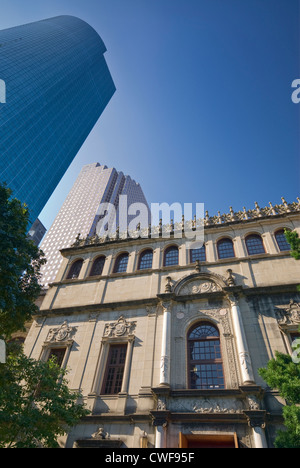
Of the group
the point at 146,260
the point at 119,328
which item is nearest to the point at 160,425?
the point at 119,328

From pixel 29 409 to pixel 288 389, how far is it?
10.5 m

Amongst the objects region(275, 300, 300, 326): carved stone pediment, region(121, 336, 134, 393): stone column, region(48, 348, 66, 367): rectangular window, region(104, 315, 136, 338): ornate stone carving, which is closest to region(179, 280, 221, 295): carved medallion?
region(275, 300, 300, 326): carved stone pediment

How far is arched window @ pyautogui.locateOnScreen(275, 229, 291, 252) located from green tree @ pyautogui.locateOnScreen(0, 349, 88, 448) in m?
16.0

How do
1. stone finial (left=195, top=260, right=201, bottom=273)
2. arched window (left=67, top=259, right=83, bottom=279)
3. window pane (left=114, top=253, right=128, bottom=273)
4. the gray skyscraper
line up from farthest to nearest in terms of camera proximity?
the gray skyscraper < arched window (left=67, top=259, right=83, bottom=279) < window pane (left=114, top=253, right=128, bottom=273) < stone finial (left=195, top=260, right=201, bottom=273)

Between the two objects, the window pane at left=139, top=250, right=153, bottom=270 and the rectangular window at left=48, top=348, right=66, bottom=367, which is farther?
the window pane at left=139, top=250, right=153, bottom=270

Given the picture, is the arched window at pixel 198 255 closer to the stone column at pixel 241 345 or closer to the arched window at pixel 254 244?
the arched window at pixel 254 244

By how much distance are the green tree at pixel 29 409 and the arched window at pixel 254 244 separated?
48.3 ft

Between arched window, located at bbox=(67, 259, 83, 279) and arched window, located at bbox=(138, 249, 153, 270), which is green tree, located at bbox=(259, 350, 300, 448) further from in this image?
arched window, located at bbox=(67, 259, 83, 279)

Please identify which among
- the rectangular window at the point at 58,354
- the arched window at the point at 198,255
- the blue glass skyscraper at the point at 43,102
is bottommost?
the rectangular window at the point at 58,354

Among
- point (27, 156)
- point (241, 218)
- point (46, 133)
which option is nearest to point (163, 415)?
point (241, 218)

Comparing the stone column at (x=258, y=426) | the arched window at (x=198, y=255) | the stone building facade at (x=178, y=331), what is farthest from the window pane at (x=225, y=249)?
the stone column at (x=258, y=426)

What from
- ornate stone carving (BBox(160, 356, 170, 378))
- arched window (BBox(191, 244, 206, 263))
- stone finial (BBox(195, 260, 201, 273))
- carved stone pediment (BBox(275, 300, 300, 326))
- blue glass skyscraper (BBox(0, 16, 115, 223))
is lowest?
ornate stone carving (BBox(160, 356, 170, 378))

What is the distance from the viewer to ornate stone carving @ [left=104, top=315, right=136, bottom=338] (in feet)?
59.3

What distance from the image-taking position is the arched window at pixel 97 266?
76.9 ft
